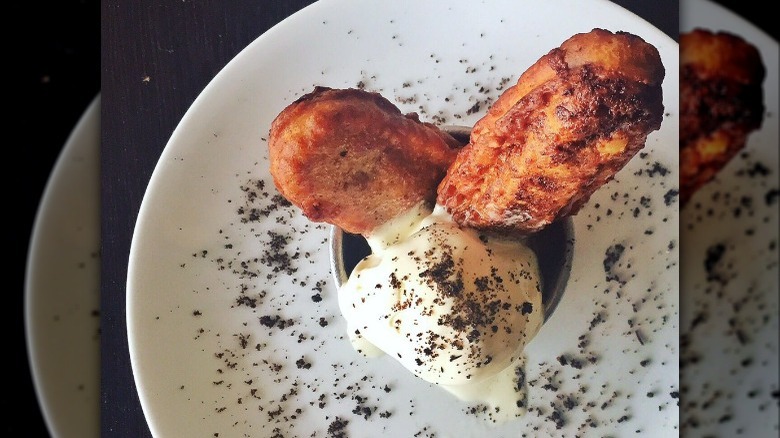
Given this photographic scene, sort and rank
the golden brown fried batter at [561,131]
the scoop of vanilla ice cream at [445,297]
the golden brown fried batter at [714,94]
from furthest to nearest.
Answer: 1. the golden brown fried batter at [714,94]
2. the scoop of vanilla ice cream at [445,297]
3. the golden brown fried batter at [561,131]

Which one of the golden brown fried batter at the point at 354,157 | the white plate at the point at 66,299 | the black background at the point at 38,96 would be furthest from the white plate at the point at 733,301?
the white plate at the point at 66,299

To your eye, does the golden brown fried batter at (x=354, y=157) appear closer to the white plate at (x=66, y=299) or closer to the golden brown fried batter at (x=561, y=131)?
the golden brown fried batter at (x=561, y=131)

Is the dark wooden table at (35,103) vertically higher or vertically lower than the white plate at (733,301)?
higher

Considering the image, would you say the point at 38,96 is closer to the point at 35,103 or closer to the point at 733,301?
the point at 35,103

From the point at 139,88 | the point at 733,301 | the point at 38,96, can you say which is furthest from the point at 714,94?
the point at 38,96

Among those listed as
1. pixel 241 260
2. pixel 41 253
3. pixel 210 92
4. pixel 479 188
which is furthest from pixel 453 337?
pixel 41 253

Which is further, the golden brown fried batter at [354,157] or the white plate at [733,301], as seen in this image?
the white plate at [733,301]
